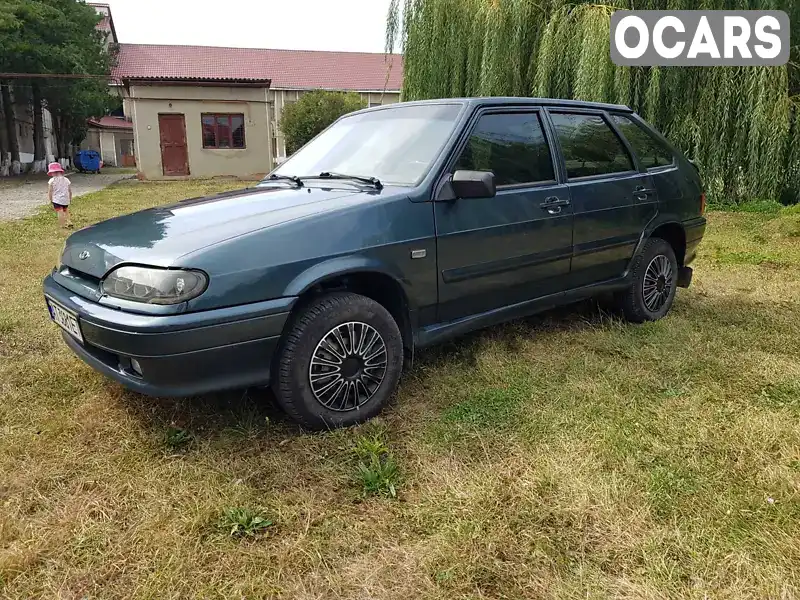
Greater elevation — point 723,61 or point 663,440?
point 723,61

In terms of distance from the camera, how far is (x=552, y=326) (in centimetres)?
450

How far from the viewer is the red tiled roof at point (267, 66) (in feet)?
105

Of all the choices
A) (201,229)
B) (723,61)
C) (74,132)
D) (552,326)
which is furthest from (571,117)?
(74,132)

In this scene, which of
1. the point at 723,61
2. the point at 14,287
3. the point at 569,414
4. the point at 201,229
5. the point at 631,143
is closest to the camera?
the point at 201,229

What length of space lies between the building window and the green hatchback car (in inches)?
832

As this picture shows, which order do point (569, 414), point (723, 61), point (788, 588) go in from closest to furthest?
point (788, 588), point (569, 414), point (723, 61)

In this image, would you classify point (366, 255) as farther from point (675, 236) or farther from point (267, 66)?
point (267, 66)

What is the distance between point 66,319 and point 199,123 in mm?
22256

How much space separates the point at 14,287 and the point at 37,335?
179 cm

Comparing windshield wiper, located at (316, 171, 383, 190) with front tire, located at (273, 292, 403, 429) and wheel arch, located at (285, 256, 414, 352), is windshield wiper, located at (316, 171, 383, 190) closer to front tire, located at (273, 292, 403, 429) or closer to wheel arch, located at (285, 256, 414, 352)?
wheel arch, located at (285, 256, 414, 352)

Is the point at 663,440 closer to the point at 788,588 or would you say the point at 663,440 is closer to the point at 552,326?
the point at 788,588

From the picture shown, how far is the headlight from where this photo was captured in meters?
2.47

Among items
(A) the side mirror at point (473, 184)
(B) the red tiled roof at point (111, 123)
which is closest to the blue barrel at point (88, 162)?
(B) the red tiled roof at point (111, 123)

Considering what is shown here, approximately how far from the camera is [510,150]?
3.61 m
